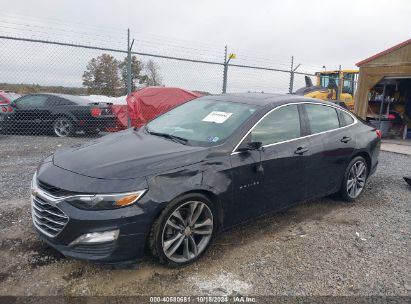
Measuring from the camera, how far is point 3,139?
9852mm

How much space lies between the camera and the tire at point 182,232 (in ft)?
9.79

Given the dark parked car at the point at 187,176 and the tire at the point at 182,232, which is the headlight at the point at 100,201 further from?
the tire at the point at 182,232

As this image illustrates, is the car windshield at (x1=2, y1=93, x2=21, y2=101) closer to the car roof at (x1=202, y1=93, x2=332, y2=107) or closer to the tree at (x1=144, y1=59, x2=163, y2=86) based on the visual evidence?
the tree at (x1=144, y1=59, x2=163, y2=86)

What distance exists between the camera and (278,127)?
4.01 m

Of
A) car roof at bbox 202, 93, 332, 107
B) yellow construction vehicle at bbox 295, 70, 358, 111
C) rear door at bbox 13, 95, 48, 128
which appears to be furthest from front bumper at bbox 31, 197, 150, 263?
yellow construction vehicle at bbox 295, 70, 358, 111

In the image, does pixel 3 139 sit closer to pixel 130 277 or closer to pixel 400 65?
pixel 130 277

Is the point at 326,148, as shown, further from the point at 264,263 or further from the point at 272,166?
the point at 264,263

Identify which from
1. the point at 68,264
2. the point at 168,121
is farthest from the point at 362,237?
the point at 68,264

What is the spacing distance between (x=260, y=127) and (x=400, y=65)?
10996 mm

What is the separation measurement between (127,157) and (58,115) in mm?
8043

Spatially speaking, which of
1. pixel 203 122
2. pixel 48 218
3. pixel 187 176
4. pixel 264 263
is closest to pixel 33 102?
pixel 203 122

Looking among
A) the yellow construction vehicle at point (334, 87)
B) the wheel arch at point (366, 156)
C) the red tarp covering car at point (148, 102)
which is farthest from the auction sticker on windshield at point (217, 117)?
the yellow construction vehicle at point (334, 87)

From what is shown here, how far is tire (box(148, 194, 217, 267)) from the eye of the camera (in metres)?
2.98

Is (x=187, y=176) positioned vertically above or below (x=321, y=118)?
below
